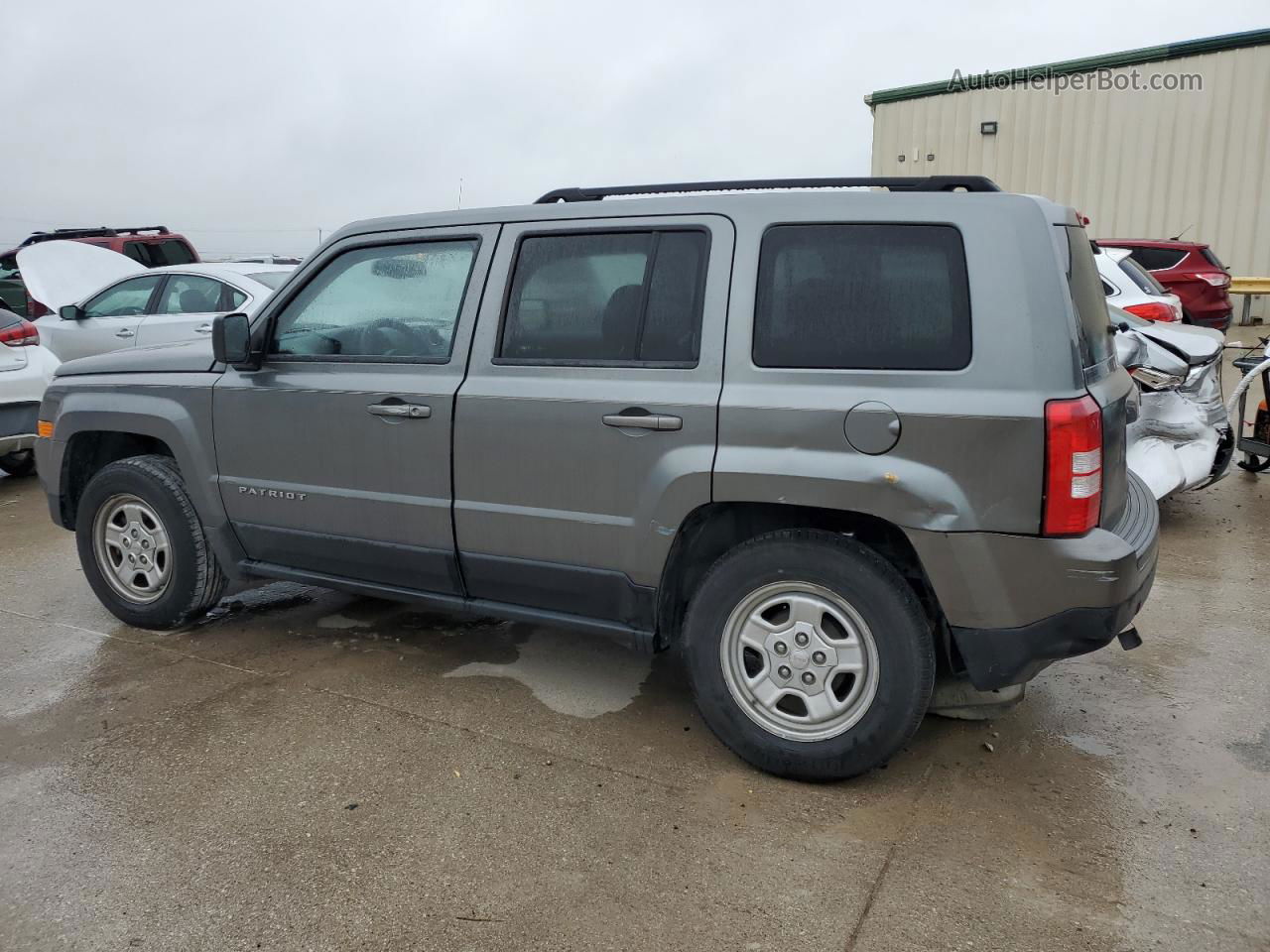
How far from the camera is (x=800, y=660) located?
3182mm

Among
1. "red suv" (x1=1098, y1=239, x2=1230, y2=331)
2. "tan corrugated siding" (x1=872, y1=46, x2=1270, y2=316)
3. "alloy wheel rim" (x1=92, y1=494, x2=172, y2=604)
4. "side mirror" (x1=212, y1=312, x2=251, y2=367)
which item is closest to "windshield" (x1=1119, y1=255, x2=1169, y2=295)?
"red suv" (x1=1098, y1=239, x2=1230, y2=331)

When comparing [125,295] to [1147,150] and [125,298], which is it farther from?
[1147,150]

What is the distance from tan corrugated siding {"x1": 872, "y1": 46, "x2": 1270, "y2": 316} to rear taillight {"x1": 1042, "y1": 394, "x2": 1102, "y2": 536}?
708 inches

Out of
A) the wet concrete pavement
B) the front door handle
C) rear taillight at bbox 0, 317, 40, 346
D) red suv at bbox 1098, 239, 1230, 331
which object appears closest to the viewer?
the wet concrete pavement

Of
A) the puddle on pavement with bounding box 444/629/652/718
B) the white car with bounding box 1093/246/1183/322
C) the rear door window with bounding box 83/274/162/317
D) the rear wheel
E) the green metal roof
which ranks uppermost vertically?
the green metal roof

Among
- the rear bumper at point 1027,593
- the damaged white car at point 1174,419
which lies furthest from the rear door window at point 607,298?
the damaged white car at point 1174,419

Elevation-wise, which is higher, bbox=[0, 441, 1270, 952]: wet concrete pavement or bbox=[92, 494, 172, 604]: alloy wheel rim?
bbox=[92, 494, 172, 604]: alloy wheel rim

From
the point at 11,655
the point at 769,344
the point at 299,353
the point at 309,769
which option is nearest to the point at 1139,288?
the point at 769,344

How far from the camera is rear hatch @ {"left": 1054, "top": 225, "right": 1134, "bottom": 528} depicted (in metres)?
2.95

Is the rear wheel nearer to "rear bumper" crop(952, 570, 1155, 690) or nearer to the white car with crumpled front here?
"rear bumper" crop(952, 570, 1155, 690)

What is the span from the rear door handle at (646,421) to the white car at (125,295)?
618 cm

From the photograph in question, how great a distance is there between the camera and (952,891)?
268 cm

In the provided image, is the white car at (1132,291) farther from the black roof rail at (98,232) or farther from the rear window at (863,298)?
the black roof rail at (98,232)

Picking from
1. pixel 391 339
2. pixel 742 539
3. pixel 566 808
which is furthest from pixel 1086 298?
pixel 391 339
